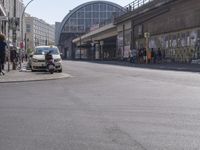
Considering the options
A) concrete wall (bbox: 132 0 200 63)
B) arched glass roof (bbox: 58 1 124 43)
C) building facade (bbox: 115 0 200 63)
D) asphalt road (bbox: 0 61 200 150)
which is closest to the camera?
asphalt road (bbox: 0 61 200 150)

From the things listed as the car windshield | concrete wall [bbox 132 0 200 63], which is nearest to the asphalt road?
the car windshield

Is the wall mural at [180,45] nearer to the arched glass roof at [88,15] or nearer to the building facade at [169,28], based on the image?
the building facade at [169,28]

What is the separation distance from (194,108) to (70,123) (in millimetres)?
3626

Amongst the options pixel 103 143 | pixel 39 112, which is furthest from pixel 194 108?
pixel 103 143

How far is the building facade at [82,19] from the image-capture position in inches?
5664

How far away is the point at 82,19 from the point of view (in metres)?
151

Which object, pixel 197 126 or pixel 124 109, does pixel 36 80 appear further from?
pixel 197 126

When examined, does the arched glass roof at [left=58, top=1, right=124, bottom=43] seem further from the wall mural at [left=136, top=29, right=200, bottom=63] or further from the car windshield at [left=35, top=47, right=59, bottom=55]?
the car windshield at [left=35, top=47, right=59, bottom=55]

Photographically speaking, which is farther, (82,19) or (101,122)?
(82,19)

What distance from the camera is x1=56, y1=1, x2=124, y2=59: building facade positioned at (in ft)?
472

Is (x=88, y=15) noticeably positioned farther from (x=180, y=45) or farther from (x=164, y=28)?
(x=180, y=45)

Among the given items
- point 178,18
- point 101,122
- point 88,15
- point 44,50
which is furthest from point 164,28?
point 88,15

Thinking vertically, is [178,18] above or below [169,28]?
above

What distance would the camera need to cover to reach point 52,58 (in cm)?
3300
